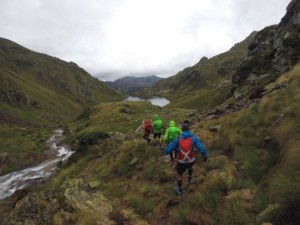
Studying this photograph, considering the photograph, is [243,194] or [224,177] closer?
[243,194]

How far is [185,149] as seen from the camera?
12727mm

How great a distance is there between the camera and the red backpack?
12.7 meters

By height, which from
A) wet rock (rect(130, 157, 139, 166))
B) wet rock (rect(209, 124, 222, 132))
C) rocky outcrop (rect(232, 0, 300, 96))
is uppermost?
rocky outcrop (rect(232, 0, 300, 96))

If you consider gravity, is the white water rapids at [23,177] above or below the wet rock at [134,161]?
below

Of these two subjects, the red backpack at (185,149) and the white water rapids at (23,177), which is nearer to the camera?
the red backpack at (185,149)

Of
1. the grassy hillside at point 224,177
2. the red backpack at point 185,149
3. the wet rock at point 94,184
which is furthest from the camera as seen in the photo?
the wet rock at point 94,184

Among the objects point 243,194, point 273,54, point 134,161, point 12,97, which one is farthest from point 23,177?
point 12,97

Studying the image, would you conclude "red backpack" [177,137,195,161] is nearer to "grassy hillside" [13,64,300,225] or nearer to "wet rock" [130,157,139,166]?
"grassy hillside" [13,64,300,225]

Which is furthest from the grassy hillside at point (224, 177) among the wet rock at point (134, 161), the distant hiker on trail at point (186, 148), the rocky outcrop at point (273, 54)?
the rocky outcrop at point (273, 54)

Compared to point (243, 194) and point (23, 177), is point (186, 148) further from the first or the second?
point (23, 177)

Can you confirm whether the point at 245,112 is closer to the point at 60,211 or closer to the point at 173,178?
the point at 173,178

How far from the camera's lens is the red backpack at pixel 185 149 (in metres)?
12.7

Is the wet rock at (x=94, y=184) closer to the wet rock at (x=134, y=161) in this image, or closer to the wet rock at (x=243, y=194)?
the wet rock at (x=134, y=161)

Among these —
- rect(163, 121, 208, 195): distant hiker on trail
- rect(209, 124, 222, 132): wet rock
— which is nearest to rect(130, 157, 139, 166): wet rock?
rect(209, 124, 222, 132): wet rock
